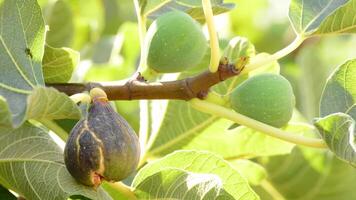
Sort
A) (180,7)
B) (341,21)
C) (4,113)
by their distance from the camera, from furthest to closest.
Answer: (180,7), (341,21), (4,113)

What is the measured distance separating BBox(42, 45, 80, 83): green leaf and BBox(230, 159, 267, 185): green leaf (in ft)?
1.46

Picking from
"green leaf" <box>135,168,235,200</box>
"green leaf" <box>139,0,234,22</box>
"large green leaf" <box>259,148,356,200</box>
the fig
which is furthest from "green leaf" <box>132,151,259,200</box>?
"large green leaf" <box>259,148,356,200</box>

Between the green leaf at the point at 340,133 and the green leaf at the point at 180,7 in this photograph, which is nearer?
the green leaf at the point at 340,133

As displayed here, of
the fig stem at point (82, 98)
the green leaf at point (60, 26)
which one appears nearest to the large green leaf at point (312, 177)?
the green leaf at point (60, 26)

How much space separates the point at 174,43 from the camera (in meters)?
1.04

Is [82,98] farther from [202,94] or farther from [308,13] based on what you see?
[308,13]

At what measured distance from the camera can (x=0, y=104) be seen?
82 cm

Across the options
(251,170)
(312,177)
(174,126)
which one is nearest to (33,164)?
(174,126)

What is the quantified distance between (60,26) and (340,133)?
87 cm

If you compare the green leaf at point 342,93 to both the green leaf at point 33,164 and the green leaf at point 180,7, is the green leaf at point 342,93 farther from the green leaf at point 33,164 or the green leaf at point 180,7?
the green leaf at point 33,164

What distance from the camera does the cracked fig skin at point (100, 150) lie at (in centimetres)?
89

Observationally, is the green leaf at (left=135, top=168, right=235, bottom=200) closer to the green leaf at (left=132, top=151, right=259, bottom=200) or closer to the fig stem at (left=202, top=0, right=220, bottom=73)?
the green leaf at (left=132, top=151, right=259, bottom=200)

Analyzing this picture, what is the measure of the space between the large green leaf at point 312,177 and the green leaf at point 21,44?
0.78 meters

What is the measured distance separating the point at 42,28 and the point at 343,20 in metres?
0.41
